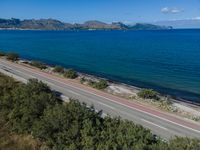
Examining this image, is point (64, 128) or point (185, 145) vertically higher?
point (185, 145)

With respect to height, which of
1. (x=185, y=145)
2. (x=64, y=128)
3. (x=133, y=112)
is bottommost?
(x=133, y=112)

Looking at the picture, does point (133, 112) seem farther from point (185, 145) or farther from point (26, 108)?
point (185, 145)

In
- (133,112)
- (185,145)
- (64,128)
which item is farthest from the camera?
(133,112)

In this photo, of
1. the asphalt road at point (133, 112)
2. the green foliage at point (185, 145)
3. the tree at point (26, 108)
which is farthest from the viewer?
the asphalt road at point (133, 112)

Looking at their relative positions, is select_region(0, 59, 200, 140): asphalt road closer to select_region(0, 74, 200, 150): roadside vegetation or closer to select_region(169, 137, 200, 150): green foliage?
select_region(0, 74, 200, 150): roadside vegetation

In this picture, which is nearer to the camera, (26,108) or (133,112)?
(26,108)

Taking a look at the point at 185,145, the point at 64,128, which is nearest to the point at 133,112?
the point at 64,128

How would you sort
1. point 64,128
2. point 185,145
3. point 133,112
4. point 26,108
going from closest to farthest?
1. point 185,145
2. point 64,128
3. point 26,108
4. point 133,112

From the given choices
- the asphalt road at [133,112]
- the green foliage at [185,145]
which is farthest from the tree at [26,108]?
the green foliage at [185,145]

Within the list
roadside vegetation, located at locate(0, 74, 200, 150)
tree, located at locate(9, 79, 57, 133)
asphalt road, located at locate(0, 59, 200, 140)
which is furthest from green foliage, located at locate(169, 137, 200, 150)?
tree, located at locate(9, 79, 57, 133)

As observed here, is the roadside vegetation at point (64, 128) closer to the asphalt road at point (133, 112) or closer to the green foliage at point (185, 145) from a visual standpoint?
the green foliage at point (185, 145)
